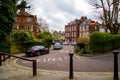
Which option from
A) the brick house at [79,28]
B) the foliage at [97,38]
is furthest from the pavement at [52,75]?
the brick house at [79,28]

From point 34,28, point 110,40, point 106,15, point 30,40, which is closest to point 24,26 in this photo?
point 34,28

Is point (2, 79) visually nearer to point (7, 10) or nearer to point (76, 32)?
point (7, 10)

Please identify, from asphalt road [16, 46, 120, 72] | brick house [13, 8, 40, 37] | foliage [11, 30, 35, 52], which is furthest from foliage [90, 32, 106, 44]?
brick house [13, 8, 40, 37]

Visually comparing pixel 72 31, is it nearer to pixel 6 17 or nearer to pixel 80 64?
pixel 80 64

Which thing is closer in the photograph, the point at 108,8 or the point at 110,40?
the point at 110,40

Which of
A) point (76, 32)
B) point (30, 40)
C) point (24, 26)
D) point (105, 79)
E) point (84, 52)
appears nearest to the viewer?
point (105, 79)

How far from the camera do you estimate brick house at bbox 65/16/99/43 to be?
261 feet

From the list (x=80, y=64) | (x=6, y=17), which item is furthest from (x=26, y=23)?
(x=80, y=64)

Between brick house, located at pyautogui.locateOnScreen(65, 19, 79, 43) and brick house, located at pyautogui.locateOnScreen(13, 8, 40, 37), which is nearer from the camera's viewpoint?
brick house, located at pyautogui.locateOnScreen(13, 8, 40, 37)

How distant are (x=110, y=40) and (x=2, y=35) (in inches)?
745

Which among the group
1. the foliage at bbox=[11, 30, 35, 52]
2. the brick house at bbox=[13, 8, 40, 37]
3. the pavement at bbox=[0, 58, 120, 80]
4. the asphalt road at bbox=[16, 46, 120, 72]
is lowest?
the asphalt road at bbox=[16, 46, 120, 72]

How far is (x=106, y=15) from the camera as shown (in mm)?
36250

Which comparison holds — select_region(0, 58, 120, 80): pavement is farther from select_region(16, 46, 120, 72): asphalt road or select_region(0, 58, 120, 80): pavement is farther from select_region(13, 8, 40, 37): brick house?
select_region(13, 8, 40, 37): brick house

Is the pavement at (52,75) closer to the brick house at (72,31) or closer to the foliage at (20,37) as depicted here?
the foliage at (20,37)
